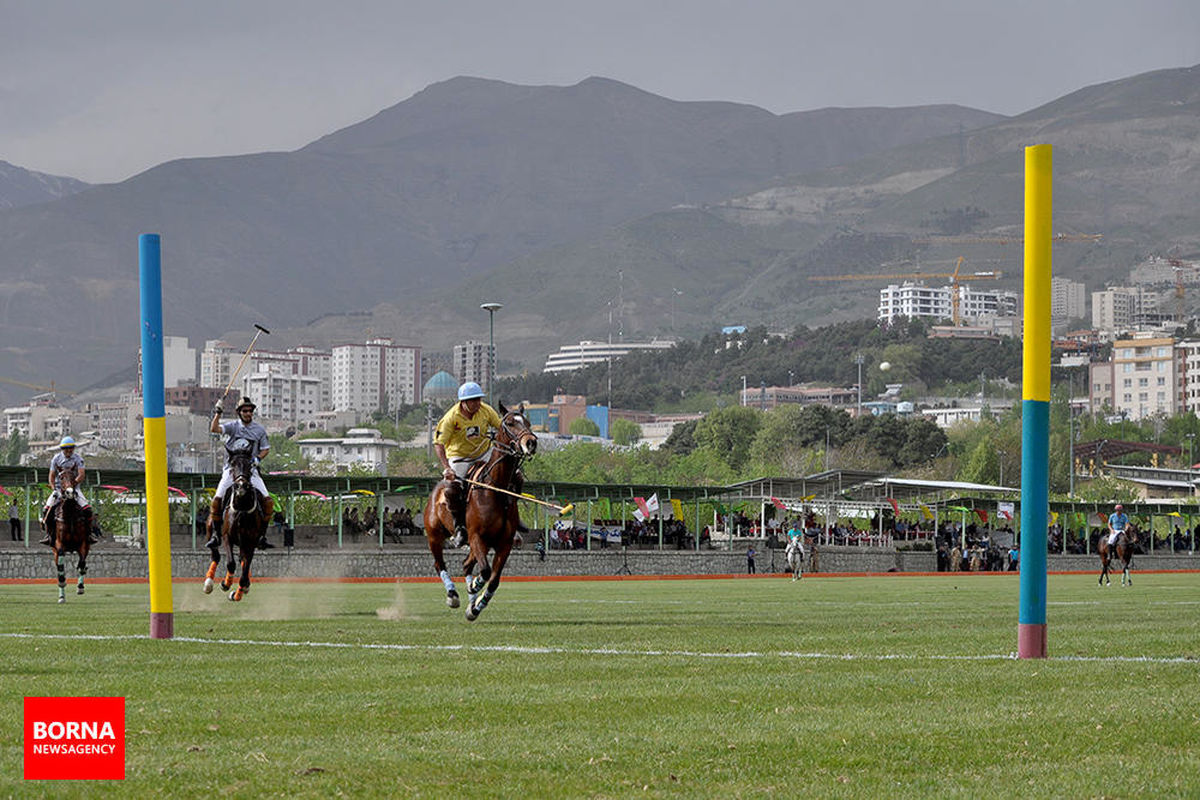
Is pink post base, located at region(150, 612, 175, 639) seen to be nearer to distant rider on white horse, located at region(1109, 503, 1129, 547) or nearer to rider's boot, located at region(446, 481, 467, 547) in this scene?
rider's boot, located at region(446, 481, 467, 547)

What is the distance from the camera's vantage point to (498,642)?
16.6 metres

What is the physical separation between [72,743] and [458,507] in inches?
502

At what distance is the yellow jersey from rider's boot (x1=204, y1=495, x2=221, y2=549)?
3.55m

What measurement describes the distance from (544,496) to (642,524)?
1123 centimetres

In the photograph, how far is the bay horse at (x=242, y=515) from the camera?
890 inches

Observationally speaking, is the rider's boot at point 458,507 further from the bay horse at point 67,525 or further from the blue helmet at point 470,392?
the bay horse at point 67,525

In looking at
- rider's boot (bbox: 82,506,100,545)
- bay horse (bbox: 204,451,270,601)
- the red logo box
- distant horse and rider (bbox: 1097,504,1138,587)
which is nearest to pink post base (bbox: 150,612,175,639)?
bay horse (bbox: 204,451,270,601)

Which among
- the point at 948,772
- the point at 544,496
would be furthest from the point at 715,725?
the point at 544,496

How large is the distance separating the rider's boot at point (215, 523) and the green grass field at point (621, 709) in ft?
12.3

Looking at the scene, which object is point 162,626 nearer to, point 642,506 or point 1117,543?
point 1117,543

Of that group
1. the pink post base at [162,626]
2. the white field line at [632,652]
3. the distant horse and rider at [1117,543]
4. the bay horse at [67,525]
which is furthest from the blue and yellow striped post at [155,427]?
the distant horse and rider at [1117,543]

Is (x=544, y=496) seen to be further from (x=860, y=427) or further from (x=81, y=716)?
(x=860, y=427)

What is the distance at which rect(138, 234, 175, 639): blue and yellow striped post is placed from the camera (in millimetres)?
15906

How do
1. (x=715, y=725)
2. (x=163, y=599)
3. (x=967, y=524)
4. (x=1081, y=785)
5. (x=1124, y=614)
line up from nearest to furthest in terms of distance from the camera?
1. (x=1081, y=785)
2. (x=715, y=725)
3. (x=163, y=599)
4. (x=1124, y=614)
5. (x=967, y=524)
